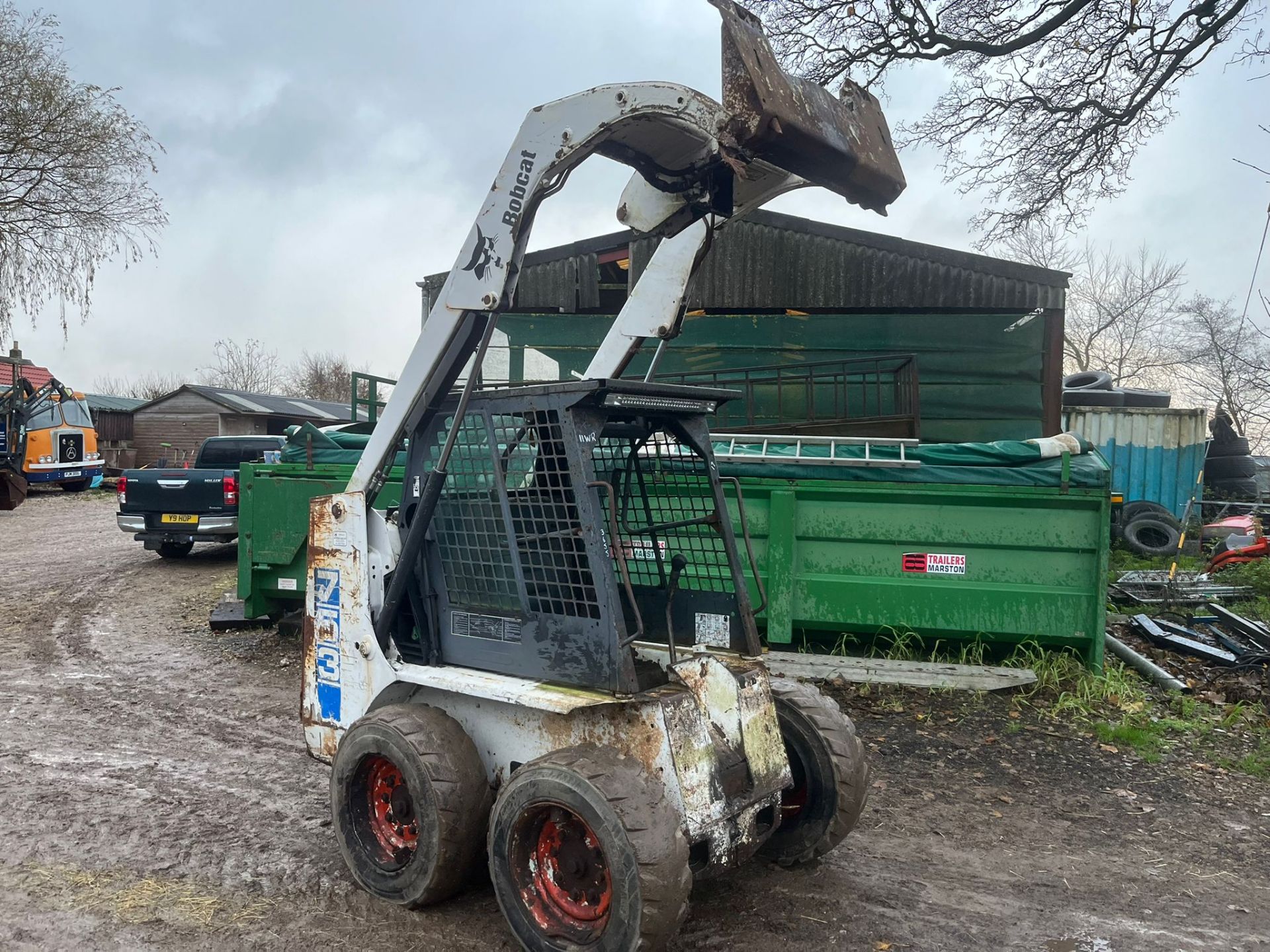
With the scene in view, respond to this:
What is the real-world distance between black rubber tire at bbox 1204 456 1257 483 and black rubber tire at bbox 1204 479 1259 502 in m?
0.12

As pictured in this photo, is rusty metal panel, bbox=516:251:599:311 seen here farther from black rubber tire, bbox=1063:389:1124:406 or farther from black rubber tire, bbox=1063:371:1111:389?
black rubber tire, bbox=1063:371:1111:389

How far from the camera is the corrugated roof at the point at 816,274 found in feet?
40.6

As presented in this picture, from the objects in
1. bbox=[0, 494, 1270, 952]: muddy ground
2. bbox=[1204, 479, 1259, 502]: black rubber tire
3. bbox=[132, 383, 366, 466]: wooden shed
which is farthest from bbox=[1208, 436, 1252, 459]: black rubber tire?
bbox=[132, 383, 366, 466]: wooden shed

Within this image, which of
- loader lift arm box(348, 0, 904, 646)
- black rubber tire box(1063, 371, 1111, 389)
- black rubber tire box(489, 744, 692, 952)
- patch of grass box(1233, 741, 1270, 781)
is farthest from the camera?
black rubber tire box(1063, 371, 1111, 389)

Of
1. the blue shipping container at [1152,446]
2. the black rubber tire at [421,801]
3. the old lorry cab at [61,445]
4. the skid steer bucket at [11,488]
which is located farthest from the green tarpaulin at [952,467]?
the old lorry cab at [61,445]

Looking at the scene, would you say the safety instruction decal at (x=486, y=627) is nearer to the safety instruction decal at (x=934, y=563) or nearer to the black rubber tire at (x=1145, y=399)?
the safety instruction decal at (x=934, y=563)

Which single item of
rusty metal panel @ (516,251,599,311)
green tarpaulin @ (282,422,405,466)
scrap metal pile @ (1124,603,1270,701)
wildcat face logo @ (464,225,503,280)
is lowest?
scrap metal pile @ (1124,603,1270,701)

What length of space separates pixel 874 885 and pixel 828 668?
8.71 feet

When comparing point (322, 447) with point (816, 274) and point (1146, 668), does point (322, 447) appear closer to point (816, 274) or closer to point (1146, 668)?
point (1146, 668)

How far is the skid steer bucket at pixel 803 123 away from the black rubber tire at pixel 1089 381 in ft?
51.0

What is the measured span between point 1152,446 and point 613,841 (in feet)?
47.5

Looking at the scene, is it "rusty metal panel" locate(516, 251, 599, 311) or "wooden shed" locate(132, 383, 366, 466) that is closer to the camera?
"rusty metal panel" locate(516, 251, 599, 311)

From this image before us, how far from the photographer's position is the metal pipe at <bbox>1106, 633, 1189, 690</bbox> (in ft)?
22.0

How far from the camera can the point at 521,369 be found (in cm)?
1322
